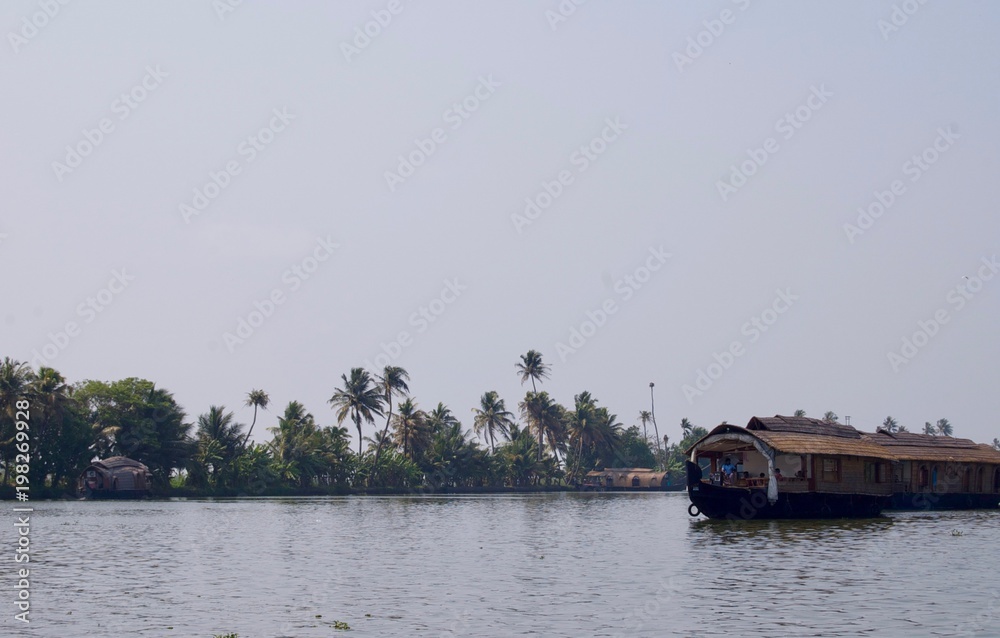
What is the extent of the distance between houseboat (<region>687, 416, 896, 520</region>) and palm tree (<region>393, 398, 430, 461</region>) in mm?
69495

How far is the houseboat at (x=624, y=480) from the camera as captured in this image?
155m

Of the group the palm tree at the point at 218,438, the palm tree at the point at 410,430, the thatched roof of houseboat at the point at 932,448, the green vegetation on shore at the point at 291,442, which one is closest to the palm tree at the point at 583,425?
the green vegetation on shore at the point at 291,442

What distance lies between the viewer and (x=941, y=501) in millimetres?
68562

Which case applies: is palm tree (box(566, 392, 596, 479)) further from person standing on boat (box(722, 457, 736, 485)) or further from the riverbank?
person standing on boat (box(722, 457, 736, 485))

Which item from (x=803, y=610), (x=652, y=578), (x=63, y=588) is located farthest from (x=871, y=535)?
(x=63, y=588)

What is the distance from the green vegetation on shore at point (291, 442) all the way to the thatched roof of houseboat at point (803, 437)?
189 ft

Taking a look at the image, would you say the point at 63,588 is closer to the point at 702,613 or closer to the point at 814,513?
the point at 702,613

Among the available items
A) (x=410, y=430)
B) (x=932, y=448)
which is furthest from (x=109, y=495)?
(x=932, y=448)

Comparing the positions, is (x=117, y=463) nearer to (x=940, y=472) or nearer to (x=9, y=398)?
(x=9, y=398)

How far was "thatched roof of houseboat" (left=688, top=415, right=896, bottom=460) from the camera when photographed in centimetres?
5319

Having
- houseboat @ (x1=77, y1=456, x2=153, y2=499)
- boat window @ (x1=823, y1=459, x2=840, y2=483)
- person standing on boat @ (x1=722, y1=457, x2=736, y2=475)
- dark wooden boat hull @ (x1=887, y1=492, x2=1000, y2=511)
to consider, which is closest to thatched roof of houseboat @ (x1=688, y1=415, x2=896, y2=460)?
boat window @ (x1=823, y1=459, x2=840, y2=483)

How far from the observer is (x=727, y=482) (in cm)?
5284

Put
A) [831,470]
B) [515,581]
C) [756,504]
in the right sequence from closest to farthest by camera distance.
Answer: [515,581] → [756,504] → [831,470]

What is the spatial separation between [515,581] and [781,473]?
94.8 feet
